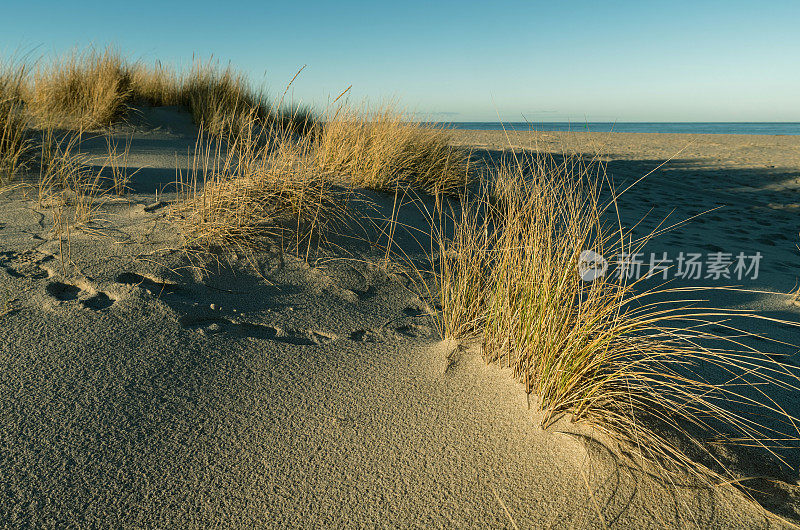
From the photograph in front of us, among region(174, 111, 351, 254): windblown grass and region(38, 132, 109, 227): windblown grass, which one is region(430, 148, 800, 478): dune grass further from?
region(38, 132, 109, 227): windblown grass

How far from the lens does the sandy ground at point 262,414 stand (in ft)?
4.16

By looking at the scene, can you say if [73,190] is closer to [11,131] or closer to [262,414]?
[11,131]

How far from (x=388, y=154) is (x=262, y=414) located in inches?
108

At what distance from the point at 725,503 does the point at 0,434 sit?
6.48ft

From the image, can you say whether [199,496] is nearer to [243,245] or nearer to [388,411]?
[388,411]

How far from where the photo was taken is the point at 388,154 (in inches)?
155

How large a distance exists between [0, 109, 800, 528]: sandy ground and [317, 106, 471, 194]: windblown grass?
1359mm

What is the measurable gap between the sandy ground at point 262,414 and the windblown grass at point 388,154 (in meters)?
1.36


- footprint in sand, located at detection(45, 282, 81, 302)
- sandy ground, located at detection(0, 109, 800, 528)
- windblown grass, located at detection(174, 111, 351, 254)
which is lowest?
sandy ground, located at detection(0, 109, 800, 528)

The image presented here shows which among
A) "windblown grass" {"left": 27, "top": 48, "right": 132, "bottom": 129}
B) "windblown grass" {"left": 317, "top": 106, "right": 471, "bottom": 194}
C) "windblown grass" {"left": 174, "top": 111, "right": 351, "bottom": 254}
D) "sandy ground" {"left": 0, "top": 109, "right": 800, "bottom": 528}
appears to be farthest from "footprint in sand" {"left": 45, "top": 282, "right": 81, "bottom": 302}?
"windblown grass" {"left": 27, "top": 48, "right": 132, "bottom": 129}

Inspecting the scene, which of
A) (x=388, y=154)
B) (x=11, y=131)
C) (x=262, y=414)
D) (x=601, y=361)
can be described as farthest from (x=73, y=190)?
(x=601, y=361)

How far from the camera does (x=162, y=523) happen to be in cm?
120

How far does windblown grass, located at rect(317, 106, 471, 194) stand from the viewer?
12.6 ft

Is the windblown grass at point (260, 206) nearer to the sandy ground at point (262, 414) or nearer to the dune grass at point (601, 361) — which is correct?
the sandy ground at point (262, 414)
